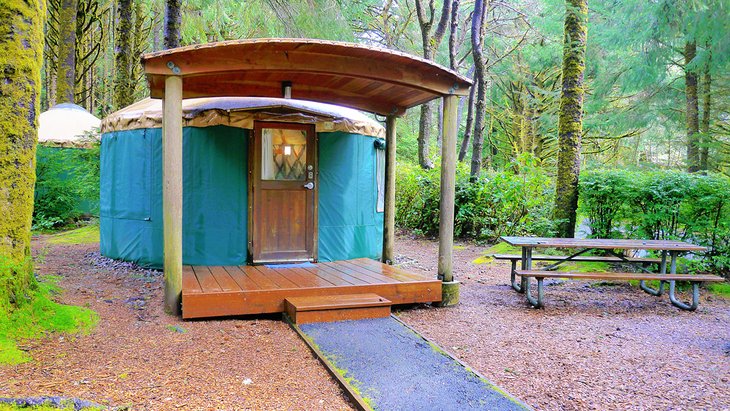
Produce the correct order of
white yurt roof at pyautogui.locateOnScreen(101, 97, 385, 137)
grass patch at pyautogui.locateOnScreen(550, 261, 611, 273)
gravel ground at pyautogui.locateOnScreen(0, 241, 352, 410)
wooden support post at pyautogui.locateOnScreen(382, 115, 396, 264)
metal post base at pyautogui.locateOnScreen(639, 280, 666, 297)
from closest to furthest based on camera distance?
gravel ground at pyautogui.locateOnScreen(0, 241, 352, 410) < metal post base at pyautogui.locateOnScreen(639, 280, 666, 297) < white yurt roof at pyautogui.locateOnScreen(101, 97, 385, 137) < grass patch at pyautogui.locateOnScreen(550, 261, 611, 273) < wooden support post at pyautogui.locateOnScreen(382, 115, 396, 264)

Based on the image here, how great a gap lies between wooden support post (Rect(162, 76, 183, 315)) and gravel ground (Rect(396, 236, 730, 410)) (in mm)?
2015

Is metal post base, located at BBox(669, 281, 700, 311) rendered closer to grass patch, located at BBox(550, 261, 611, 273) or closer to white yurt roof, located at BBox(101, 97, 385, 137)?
grass patch, located at BBox(550, 261, 611, 273)

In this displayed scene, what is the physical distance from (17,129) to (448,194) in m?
3.41

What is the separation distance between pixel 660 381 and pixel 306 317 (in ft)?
8.13

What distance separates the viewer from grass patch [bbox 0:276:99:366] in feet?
8.87

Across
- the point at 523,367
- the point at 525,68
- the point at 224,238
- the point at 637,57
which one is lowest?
the point at 523,367

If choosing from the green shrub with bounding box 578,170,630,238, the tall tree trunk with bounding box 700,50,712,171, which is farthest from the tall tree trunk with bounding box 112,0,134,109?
the tall tree trunk with bounding box 700,50,712,171

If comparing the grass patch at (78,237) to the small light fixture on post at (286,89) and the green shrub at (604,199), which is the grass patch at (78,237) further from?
the green shrub at (604,199)

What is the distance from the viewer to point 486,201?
8820mm

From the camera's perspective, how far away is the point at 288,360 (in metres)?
3.17

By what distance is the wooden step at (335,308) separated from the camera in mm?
3936

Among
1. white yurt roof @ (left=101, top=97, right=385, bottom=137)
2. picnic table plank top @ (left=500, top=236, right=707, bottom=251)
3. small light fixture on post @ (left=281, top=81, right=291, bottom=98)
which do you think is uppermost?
small light fixture on post @ (left=281, top=81, right=291, bottom=98)

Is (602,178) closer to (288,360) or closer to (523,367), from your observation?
(523,367)

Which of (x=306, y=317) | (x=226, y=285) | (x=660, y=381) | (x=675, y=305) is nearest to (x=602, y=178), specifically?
(x=675, y=305)
